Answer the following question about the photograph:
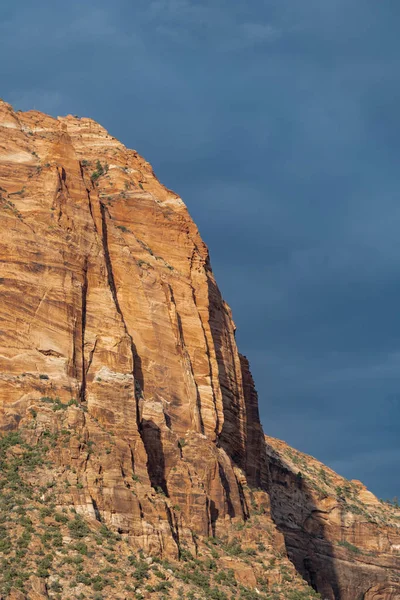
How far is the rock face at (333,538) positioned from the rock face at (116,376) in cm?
1519

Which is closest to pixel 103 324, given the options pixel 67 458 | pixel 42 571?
pixel 67 458

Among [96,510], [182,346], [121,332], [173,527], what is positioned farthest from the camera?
[182,346]

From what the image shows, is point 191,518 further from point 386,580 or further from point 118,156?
point 386,580

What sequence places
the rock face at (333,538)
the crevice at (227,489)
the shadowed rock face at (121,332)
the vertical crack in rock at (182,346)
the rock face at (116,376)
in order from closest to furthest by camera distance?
the rock face at (116,376)
the shadowed rock face at (121,332)
the crevice at (227,489)
the vertical crack in rock at (182,346)
the rock face at (333,538)

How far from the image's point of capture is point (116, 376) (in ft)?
398

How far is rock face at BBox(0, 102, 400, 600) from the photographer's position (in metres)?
113

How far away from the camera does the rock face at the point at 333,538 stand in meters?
162

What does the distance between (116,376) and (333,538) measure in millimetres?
57194

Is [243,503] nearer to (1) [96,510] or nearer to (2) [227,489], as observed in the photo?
(2) [227,489]

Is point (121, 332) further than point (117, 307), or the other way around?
point (117, 307)

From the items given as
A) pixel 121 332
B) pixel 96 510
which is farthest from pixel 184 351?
pixel 96 510

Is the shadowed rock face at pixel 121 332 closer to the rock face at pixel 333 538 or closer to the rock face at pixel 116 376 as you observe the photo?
the rock face at pixel 116 376

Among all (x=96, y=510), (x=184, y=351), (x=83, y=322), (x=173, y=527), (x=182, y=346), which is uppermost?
(x=182, y=346)

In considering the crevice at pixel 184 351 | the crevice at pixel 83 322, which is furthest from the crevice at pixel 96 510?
the crevice at pixel 184 351
